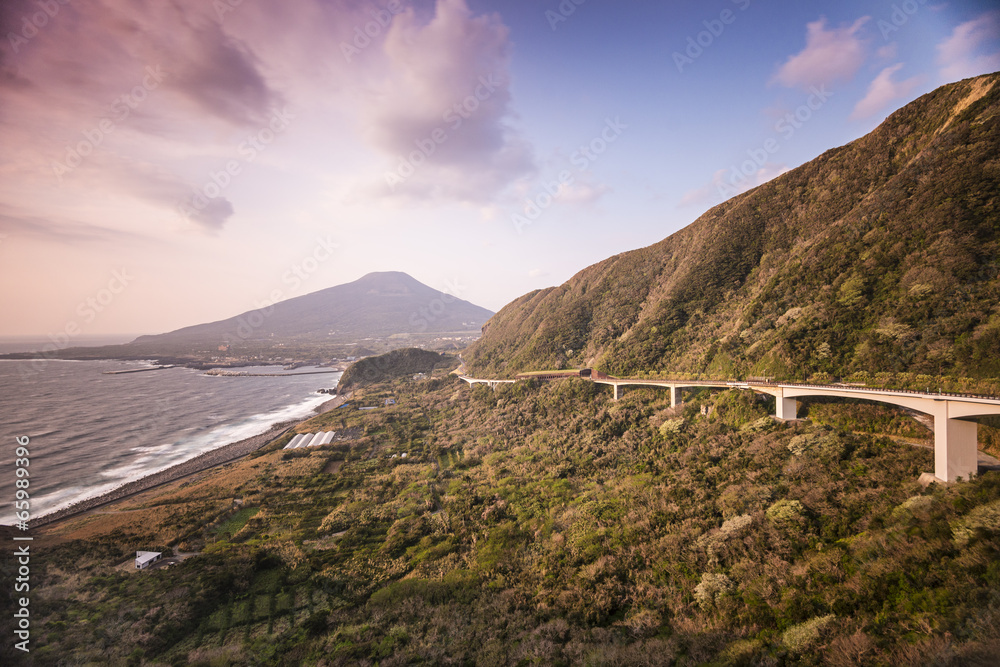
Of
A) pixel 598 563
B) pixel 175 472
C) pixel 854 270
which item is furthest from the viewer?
pixel 175 472

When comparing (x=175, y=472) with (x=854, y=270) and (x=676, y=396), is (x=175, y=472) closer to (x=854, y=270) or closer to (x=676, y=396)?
(x=676, y=396)

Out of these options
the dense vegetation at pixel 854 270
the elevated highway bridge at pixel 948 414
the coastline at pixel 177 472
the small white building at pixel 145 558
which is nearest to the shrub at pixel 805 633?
the elevated highway bridge at pixel 948 414

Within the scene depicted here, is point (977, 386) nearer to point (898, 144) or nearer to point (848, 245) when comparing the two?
point (848, 245)

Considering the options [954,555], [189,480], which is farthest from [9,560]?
[954,555]

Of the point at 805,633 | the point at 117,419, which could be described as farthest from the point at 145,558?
the point at 117,419

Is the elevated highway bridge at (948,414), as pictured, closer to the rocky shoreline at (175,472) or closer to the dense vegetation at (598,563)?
the dense vegetation at (598,563)

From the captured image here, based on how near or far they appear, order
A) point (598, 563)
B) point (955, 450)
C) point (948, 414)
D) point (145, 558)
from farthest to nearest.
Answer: point (145, 558)
point (598, 563)
point (948, 414)
point (955, 450)
